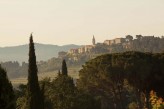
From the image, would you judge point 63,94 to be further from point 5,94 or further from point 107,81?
point 5,94

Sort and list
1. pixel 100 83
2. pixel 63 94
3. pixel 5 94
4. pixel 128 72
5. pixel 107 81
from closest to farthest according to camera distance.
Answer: pixel 5 94 → pixel 63 94 → pixel 128 72 → pixel 107 81 → pixel 100 83

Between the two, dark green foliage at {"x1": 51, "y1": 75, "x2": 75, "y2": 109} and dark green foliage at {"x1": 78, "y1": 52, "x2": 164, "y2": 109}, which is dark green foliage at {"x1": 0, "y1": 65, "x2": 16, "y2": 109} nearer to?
dark green foliage at {"x1": 51, "y1": 75, "x2": 75, "y2": 109}

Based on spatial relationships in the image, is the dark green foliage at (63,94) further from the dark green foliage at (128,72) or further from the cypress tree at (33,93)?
the dark green foliage at (128,72)

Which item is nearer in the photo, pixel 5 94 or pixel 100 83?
pixel 5 94

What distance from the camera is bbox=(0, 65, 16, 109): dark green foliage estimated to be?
13633mm

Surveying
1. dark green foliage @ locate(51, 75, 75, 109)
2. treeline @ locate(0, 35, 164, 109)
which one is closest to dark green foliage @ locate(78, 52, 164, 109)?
treeline @ locate(0, 35, 164, 109)

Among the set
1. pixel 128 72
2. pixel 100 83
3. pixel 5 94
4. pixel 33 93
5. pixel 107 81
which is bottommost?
pixel 100 83

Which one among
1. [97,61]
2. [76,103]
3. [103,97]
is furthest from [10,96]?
[103,97]

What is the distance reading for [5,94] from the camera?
1379 centimetres

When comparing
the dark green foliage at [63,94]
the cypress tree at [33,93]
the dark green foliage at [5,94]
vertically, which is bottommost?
the dark green foliage at [63,94]

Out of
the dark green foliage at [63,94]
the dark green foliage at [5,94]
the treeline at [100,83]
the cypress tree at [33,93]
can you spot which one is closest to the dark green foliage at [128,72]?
the treeline at [100,83]

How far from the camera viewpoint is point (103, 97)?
67.0 m

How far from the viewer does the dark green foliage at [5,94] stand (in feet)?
44.7

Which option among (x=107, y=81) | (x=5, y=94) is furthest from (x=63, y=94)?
(x=5, y=94)
